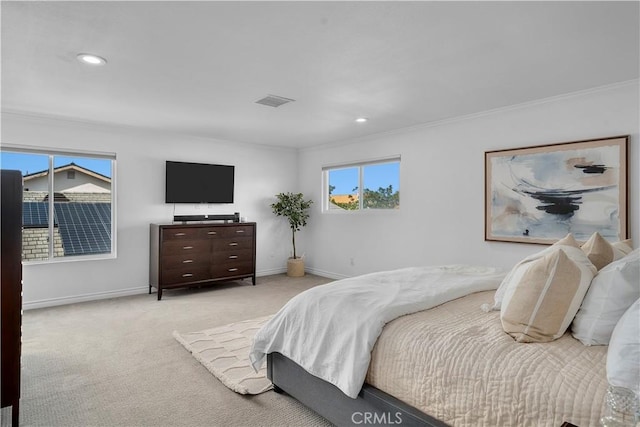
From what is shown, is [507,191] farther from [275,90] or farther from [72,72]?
[72,72]

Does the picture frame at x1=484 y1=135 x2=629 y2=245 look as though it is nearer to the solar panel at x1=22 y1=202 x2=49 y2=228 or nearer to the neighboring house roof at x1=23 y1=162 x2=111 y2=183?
the neighboring house roof at x1=23 y1=162 x2=111 y2=183

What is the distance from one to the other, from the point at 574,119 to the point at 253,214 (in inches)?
180

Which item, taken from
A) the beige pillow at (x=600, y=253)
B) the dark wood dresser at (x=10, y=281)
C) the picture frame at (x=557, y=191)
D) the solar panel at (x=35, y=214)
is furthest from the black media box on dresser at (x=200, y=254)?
the beige pillow at (x=600, y=253)

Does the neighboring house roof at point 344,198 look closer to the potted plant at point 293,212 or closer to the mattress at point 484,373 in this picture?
the potted plant at point 293,212

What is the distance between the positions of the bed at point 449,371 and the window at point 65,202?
12.1ft

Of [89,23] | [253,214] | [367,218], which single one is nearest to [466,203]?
[367,218]

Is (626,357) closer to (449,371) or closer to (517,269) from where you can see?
(449,371)

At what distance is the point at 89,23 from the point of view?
84.5 inches

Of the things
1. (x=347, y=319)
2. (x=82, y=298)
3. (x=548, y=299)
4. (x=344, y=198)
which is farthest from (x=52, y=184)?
(x=548, y=299)

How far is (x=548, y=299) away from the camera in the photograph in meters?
1.57

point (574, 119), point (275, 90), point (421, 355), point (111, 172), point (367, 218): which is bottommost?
point (421, 355)

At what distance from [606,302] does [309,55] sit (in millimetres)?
2192

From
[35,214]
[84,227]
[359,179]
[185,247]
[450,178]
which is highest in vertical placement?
[359,179]

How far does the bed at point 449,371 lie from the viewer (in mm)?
1281
